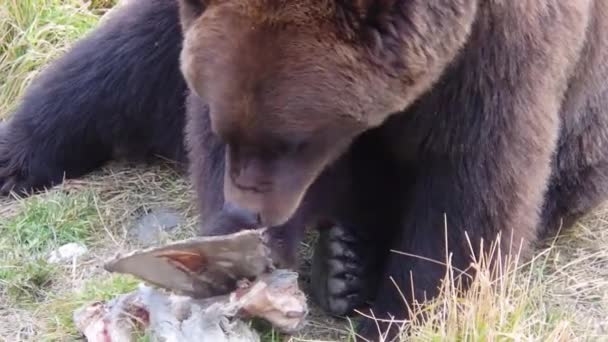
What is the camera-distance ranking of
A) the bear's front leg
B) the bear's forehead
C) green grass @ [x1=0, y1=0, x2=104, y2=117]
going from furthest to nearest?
green grass @ [x1=0, y1=0, x2=104, y2=117] < the bear's front leg < the bear's forehead

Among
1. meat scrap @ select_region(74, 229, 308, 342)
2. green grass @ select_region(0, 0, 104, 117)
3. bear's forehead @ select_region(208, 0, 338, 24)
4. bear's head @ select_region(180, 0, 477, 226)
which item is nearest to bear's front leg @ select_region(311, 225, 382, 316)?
meat scrap @ select_region(74, 229, 308, 342)

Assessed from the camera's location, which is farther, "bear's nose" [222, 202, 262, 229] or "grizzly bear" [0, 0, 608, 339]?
"bear's nose" [222, 202, 262, 229]

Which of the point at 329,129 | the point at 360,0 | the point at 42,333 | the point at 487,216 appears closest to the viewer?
the point at 360,0

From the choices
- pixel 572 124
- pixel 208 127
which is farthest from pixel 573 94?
pixel 208 127

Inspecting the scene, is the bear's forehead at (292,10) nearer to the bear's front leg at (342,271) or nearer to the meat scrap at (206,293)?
the meat scrap at (206,293)

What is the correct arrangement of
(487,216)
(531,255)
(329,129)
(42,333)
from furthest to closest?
(531,255)
(42,333)
(487,216)
(329,129)

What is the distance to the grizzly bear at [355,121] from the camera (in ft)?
10.7

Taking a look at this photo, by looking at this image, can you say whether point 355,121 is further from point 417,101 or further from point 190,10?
point 190,10


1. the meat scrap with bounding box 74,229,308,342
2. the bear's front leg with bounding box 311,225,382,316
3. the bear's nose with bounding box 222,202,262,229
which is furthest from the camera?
the bear's front leg with bounding box 311,225,382,316

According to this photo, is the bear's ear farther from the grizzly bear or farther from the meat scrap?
the meat scrap

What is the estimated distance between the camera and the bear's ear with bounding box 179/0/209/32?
337cm

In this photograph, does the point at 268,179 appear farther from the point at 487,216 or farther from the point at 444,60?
the point at 487,216

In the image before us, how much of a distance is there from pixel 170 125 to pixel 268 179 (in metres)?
1.85

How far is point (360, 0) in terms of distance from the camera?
3.17m
